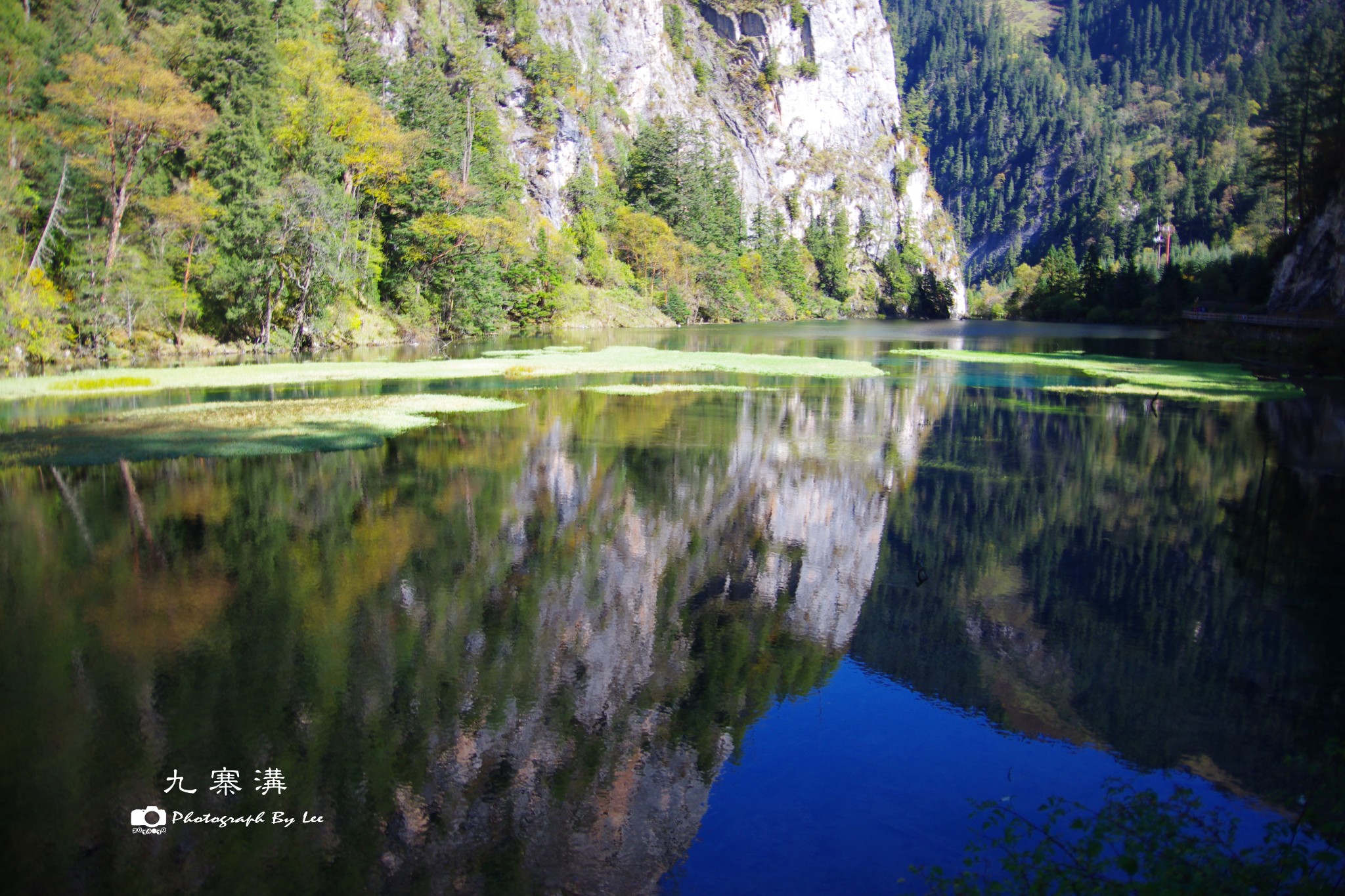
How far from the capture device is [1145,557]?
1485cm

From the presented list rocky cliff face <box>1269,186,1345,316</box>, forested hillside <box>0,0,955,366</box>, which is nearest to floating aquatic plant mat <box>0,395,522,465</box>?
forested hillside <box>0,0,955,366</box>

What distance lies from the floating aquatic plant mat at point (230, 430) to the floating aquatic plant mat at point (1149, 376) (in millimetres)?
26226

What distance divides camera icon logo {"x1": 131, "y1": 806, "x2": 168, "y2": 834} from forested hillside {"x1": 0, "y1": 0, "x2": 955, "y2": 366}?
119 feet

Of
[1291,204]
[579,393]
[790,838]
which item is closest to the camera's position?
[790,838]

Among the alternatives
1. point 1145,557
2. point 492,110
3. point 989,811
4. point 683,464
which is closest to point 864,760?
point 989,811

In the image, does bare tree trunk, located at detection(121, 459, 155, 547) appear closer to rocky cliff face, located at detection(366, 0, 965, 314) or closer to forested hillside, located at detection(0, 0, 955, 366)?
forested hillside, located at detection(0, 0, 955, 366)

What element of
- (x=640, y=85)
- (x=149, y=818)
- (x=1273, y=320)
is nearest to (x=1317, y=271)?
(x=1273, y=320)

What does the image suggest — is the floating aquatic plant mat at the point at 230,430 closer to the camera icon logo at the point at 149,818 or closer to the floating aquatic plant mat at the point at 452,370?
the floating aquatic plant mat at the point at 452,370

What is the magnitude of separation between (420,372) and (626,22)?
129131 mm

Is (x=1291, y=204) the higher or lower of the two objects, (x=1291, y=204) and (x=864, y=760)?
the higher

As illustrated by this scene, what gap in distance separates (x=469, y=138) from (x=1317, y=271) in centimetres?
6521

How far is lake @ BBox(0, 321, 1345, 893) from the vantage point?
711 cm

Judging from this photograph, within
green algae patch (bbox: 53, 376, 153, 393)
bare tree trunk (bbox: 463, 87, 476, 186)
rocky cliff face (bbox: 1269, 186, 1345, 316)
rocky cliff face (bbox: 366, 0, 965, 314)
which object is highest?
rocky cliff face (bbox: 366, 0, 965, 314)

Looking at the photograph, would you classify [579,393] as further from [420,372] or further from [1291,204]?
[1291,204]
